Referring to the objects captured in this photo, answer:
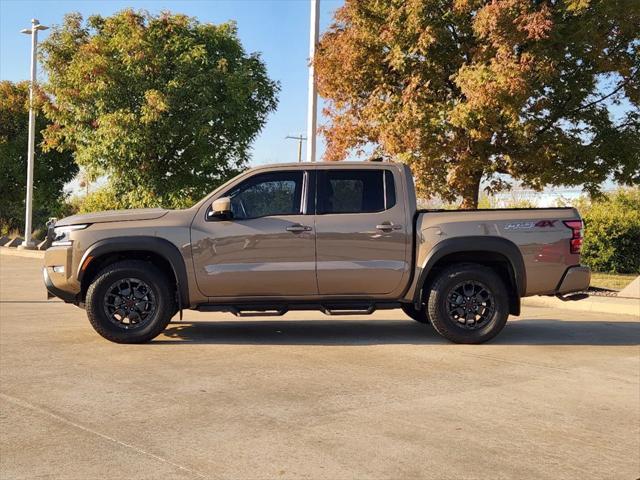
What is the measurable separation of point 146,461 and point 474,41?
11254mm

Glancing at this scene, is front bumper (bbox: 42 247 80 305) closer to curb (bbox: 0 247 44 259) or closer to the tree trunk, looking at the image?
the tree trunk

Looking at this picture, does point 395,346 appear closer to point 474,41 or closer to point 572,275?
point 572,275

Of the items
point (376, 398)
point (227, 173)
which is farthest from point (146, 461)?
point (227, 173)

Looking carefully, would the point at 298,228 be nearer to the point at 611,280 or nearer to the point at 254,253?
the point at 254,253

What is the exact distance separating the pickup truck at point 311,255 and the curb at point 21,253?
16415mm

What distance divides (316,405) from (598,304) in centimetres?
764

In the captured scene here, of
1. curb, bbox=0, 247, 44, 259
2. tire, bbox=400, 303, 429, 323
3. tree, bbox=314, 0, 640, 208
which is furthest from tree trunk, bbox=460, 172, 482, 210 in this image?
curb, bbox=0, 247, 44, 259

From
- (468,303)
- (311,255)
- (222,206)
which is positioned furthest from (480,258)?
(222,206)

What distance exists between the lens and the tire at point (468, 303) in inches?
305

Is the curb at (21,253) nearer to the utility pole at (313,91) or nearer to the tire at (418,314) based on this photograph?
the utility pole at (313,91)

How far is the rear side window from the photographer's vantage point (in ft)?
25.5

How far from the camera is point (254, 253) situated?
753 cm

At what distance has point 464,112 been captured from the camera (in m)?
12.0

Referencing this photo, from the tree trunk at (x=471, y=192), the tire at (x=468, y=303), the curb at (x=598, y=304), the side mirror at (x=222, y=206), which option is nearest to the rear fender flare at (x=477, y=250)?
the tire at (x=468, y=303)
